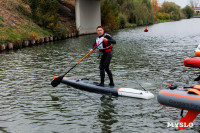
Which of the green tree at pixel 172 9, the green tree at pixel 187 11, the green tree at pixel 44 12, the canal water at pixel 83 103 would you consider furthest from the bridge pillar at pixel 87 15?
the green tree at pixel 187 11

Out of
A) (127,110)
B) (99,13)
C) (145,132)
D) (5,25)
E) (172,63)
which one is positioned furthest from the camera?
(99,13)

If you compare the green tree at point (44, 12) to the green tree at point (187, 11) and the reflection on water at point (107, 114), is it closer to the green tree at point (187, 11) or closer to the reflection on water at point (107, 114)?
the reflection on water at point (107, 114)

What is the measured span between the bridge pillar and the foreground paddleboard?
30963mm

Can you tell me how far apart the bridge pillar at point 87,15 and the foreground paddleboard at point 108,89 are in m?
31.0

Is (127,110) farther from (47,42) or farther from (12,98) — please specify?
(47,42)

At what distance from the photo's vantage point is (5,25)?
28047 mm

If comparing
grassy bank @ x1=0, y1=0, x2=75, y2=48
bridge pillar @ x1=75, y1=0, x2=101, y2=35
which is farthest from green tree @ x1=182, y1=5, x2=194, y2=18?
grassy bank @ x1=0, y1=0, x2=75, y2=48

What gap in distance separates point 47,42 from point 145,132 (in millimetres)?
25620

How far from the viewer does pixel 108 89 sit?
10281 mm

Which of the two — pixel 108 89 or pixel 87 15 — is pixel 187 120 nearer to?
pixel 108 89

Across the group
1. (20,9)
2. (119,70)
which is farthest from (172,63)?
(20,9)

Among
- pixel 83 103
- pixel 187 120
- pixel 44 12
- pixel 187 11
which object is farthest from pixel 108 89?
pixel 187 11

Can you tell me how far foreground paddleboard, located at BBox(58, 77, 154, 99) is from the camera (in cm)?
956

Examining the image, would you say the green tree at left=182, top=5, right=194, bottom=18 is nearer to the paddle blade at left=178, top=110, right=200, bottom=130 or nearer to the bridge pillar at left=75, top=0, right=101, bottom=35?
the bridge pillar at left=75, top=0, right=101, bottom=35
